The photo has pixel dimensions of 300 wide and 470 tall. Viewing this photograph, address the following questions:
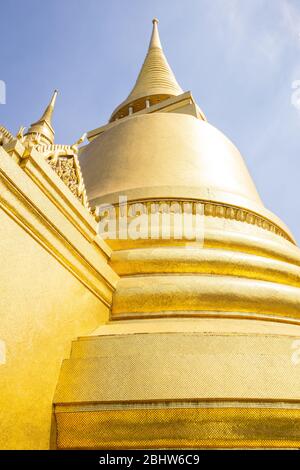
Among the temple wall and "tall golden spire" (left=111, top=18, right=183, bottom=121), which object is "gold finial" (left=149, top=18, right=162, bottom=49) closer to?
"tall golden spire" (left=111, top=18, right=183, bottom=121)

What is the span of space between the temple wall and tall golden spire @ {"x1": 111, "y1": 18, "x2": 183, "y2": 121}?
7.56 metres

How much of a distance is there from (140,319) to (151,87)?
8.54 meters

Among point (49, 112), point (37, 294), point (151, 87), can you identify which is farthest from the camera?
point (151, 87)

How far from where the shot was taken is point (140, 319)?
130 inches

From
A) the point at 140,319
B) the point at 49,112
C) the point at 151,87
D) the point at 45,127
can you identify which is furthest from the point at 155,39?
the point at 140,319

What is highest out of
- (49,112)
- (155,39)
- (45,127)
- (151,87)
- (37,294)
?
(155,39)

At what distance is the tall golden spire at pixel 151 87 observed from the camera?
33.3 feet

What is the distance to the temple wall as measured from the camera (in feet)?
7.25

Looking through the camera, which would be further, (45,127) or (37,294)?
(45,127)

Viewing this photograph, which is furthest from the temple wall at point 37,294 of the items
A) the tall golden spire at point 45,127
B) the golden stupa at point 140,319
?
the tall golden spire at point 45,127

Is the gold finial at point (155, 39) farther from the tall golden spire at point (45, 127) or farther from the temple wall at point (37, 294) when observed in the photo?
the temple wall at point (37, 294)

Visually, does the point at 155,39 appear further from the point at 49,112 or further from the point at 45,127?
the point at 45,127
